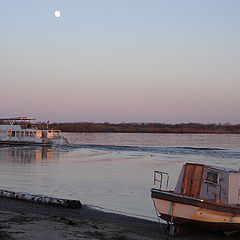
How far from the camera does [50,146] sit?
66500 millimetres

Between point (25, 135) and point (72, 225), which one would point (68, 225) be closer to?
point (72, 225)

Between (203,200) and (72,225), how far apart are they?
410 cm

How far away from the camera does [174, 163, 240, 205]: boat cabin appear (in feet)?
40.7

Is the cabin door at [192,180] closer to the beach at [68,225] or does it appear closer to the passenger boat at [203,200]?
the passenger boat at [203,200]

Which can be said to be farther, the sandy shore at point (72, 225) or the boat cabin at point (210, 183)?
the boat cabin at point (210, 183)

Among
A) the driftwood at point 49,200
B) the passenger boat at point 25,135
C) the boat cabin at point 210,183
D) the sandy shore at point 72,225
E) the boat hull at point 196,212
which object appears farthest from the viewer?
the passenger boat at point 25,135

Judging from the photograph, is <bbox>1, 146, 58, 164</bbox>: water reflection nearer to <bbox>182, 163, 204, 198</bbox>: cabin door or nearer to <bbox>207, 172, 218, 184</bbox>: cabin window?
<bbox>182, 163, 204, 198</bbox>: cabin door

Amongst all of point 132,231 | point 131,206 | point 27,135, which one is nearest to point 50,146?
point 27,135

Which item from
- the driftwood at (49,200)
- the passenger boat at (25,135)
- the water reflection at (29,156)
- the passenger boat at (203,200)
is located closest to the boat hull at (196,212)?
the passenger boat at (203,200)

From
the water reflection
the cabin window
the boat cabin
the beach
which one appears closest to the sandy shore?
the beach

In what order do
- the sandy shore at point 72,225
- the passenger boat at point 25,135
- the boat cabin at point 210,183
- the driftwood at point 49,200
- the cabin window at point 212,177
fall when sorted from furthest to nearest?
the passenger boat at point 25,135, the driftwood at point 49,200, the cabin window at point 212,177, the boat cabin at point 210,183, the sandy shore at point 72,225

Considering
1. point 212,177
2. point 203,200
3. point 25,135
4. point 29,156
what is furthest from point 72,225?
point 25,135

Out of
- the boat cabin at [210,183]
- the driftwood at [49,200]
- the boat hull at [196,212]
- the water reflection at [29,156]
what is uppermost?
the boat cabin at [210,183]

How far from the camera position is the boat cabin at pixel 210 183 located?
12414mm
